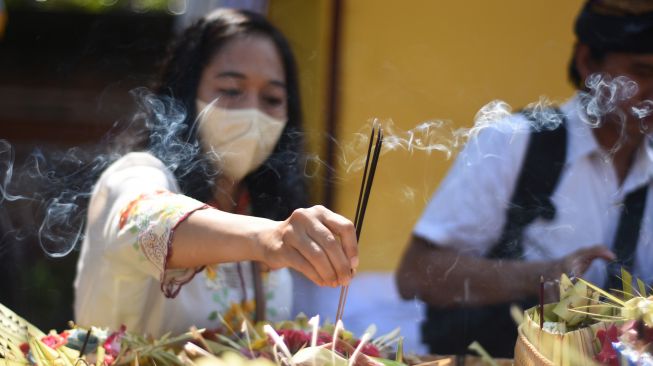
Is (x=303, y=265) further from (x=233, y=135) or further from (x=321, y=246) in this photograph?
(x=233, y=135)

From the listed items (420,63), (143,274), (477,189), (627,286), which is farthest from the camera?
(420,63)

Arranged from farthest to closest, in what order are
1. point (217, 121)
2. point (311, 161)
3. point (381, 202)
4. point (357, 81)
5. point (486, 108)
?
1. point (357, 81)
2. point (486, 108)
3. point (381, 202)
4. point (311, 161)
5. point (217, 121)

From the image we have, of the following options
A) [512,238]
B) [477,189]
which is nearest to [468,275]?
[512,238]

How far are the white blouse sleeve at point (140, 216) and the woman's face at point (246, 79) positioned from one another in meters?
0.24

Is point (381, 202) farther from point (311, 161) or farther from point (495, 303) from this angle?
point (495, 303)

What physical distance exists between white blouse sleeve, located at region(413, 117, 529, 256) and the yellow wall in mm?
48

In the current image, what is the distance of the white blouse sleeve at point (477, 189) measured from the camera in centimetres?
230

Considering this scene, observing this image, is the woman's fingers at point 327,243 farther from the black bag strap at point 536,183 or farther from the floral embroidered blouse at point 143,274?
the black bag strap at point 536,183

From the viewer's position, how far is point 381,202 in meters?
2.28

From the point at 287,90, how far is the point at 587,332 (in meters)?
1.01

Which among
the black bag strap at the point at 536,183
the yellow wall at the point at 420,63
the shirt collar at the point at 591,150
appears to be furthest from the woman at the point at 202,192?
the shirt collar at the point at 591,150

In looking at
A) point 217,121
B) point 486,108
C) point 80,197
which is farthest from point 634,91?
point 80,197

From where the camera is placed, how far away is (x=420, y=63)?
105 inches

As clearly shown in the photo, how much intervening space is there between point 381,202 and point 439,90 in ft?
1.61
